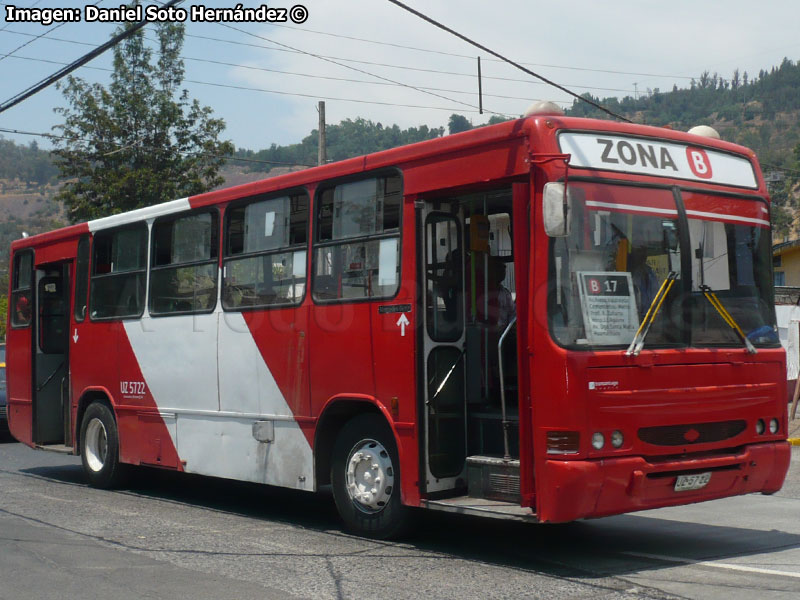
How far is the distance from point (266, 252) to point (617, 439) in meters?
4.15

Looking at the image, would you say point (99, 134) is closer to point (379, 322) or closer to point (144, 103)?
point (144, 103)

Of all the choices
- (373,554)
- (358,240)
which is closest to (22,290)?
(358,240)

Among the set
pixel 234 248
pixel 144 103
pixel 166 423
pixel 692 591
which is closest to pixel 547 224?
pixel 692 591

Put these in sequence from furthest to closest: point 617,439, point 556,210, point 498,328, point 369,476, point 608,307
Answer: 1. point 369,476
2. point 498,328
3. point 608,307
4. point 617,439
5. point 556,210

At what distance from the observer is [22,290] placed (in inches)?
583

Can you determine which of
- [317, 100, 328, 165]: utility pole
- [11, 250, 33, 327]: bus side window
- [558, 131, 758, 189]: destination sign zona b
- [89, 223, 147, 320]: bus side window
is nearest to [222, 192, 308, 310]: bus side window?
[89, 223, 147, 320]: bus side window

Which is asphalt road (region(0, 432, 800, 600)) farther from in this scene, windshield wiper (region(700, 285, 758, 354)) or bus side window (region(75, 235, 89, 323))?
bus side window (region(75, 235, 89, 323))

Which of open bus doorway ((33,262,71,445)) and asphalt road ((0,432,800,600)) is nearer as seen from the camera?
asphalt road ((0,432,800,600))

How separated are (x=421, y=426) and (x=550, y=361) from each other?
144 centimetres

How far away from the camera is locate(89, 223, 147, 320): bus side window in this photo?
12.2 metres

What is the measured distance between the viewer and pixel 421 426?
8305 millimetres

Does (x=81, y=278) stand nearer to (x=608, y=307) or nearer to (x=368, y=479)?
(x=368, y=479)

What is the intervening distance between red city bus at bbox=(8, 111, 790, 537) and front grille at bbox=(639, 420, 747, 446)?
0.04 feet

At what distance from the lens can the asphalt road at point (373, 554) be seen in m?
6.89
